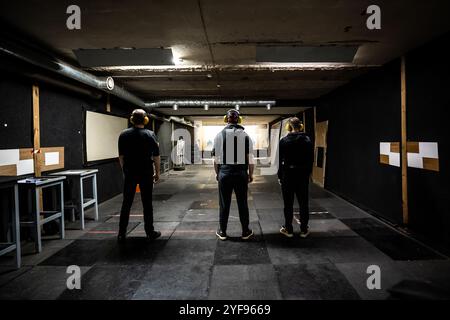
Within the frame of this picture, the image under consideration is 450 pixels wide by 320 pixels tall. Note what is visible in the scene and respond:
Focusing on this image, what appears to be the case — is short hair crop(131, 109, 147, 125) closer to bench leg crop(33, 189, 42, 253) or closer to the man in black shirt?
the man in black shirt

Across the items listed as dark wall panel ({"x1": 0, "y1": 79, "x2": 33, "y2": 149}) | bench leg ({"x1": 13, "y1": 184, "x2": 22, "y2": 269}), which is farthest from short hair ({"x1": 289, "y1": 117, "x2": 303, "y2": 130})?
dark wall panel ({"x1": 0, "y1": 79, "x2": 33, "y2": 149})

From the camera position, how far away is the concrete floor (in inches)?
94.1

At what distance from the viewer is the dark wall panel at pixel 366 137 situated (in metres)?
4.32

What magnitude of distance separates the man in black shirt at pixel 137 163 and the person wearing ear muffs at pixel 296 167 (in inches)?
69.8

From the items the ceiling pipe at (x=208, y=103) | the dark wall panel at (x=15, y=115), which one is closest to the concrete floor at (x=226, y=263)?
the dark wall panel at (x=15, y=115)

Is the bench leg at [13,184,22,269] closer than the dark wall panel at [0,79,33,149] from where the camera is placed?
Yes

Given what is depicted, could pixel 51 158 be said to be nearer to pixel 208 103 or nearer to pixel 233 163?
pixel 233 163

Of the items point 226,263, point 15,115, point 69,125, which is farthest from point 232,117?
point 69,125

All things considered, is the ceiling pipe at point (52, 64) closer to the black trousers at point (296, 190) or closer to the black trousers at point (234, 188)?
the black trousers at point (234, 188)

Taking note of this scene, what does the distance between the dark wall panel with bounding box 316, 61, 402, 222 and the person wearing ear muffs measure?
1683mm

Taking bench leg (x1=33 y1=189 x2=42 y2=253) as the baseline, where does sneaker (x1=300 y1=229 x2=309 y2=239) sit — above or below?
below

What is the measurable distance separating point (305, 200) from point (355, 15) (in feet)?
7.43

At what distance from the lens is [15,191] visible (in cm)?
282
